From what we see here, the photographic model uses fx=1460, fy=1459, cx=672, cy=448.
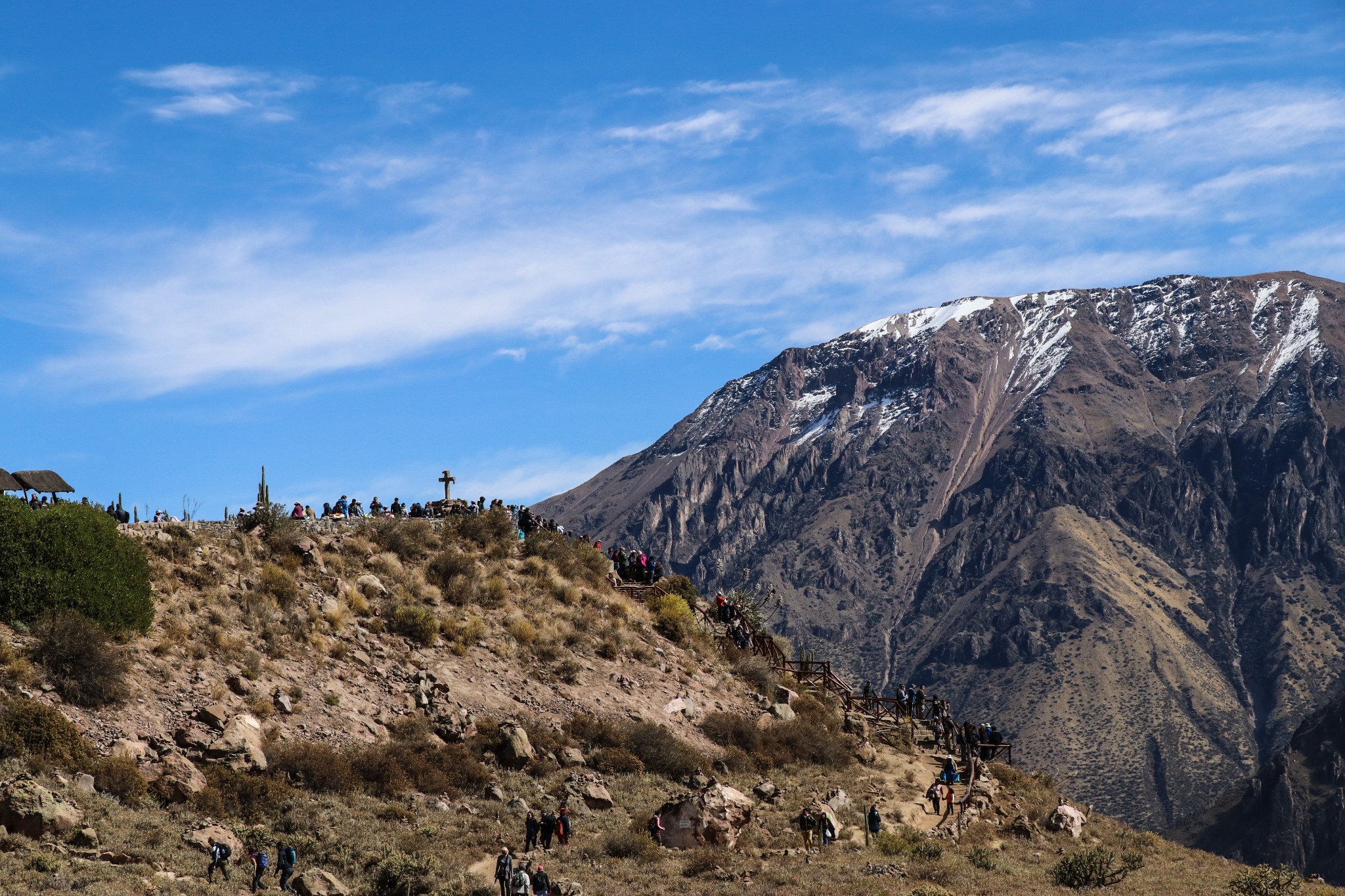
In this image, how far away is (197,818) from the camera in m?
34.8

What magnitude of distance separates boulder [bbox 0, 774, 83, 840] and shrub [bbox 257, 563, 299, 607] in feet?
41.4

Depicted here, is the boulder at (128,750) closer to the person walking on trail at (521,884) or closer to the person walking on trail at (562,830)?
the person walking on trail at (562,830)

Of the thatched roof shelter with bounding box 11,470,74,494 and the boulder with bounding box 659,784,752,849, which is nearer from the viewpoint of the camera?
the boulder with bounding box 659,784,752,849

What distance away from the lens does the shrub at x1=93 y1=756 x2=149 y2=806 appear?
34531 millimetres

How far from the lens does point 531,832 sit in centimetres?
3666

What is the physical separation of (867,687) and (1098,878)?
19.3 meters

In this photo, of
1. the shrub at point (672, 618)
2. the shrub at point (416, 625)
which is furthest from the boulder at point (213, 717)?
the shrub at point (672, 618)

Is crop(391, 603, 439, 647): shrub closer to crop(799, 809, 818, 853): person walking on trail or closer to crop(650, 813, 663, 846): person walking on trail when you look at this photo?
crop(650, 813, 663, 846): person walking on trail

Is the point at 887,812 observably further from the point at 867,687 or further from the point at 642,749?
the point at 867,687

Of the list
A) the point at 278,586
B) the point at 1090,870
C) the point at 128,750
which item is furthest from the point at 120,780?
the point at 1090,870

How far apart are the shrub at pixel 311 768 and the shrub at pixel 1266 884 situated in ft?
75.9

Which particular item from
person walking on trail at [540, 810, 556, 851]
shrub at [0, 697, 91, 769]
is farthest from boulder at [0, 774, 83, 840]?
person walking on trail at [540, 810, 556, 851]

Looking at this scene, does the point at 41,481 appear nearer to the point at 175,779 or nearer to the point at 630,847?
the point at 175,779

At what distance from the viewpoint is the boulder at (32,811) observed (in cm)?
3169
